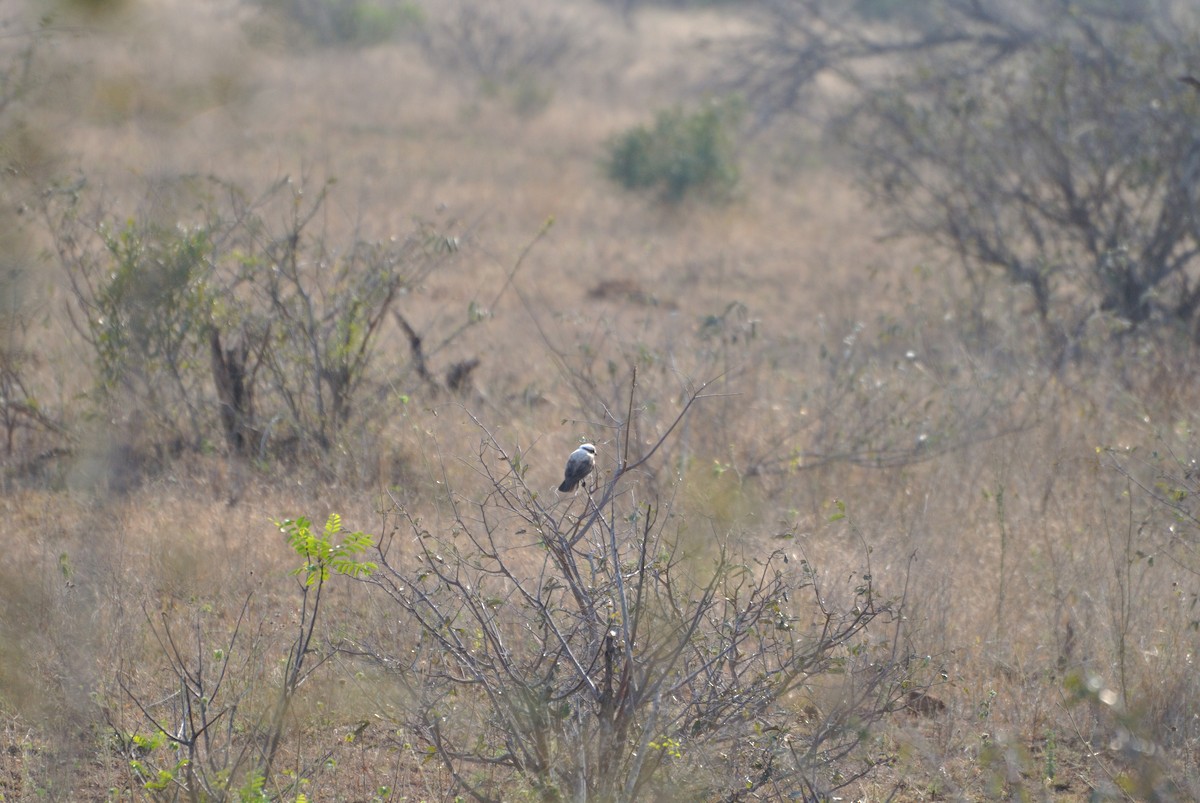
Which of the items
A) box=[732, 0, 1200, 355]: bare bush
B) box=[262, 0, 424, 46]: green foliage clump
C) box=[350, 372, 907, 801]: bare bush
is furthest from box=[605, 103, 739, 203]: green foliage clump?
box=[350, 372, 907, 801]: bare bush

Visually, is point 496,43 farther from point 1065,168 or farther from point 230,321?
point 230,321

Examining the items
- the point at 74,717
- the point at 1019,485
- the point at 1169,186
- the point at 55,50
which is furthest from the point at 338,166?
the point at 74,717

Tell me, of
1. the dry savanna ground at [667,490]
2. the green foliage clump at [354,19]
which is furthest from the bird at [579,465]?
the green foliage clump at [354,19]

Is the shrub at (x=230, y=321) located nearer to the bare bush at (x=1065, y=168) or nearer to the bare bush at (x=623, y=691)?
the bare bush at (x=623, y=691)

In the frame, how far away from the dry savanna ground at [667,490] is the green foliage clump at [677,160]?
2.00m

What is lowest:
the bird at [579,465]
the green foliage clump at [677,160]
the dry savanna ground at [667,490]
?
the green foliage clump at [677,160]

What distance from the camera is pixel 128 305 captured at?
4668 millimetres

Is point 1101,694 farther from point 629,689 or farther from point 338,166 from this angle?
point 338,166

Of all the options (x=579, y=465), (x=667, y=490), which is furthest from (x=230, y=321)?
(x=579, y=465)

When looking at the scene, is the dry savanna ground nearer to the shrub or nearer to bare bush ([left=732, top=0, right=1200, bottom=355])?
the shrub

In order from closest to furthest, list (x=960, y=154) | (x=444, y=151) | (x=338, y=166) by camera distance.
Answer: (x=960, y=154) → (x=338, y=166) → (x=444, y=151)

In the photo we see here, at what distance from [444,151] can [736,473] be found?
27.7 feet

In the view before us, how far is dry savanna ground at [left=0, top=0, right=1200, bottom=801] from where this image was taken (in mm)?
3021

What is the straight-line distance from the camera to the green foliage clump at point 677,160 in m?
11.2
